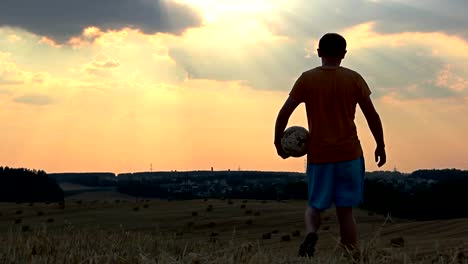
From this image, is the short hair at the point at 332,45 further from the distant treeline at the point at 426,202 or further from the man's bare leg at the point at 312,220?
→ the distant treeline at the point at 426,202

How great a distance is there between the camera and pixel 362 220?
27984 mm

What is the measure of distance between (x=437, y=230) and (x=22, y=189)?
101 m

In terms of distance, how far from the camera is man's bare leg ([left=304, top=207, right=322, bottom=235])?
6.94 m

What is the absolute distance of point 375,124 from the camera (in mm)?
7156

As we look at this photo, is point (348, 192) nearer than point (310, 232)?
No

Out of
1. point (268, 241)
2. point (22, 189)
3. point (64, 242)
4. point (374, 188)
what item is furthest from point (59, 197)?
point (64, 242)

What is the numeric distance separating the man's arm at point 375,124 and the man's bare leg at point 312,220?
875 millimetres

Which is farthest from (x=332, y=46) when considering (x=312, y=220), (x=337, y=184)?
(x=312, y=220)

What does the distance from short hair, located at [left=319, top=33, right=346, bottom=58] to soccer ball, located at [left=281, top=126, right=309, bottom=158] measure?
859mm

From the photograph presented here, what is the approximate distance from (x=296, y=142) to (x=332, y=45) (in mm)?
1102

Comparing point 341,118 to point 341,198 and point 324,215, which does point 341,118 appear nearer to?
point 341,198

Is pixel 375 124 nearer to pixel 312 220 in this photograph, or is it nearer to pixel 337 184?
pixel 337 184

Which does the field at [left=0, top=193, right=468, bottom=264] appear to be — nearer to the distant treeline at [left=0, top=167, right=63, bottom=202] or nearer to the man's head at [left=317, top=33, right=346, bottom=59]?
the man's head at [left=317, top=33, right=346, bottom=59]

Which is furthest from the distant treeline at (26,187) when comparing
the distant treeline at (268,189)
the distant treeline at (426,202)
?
the distant treeline at (426,202)
